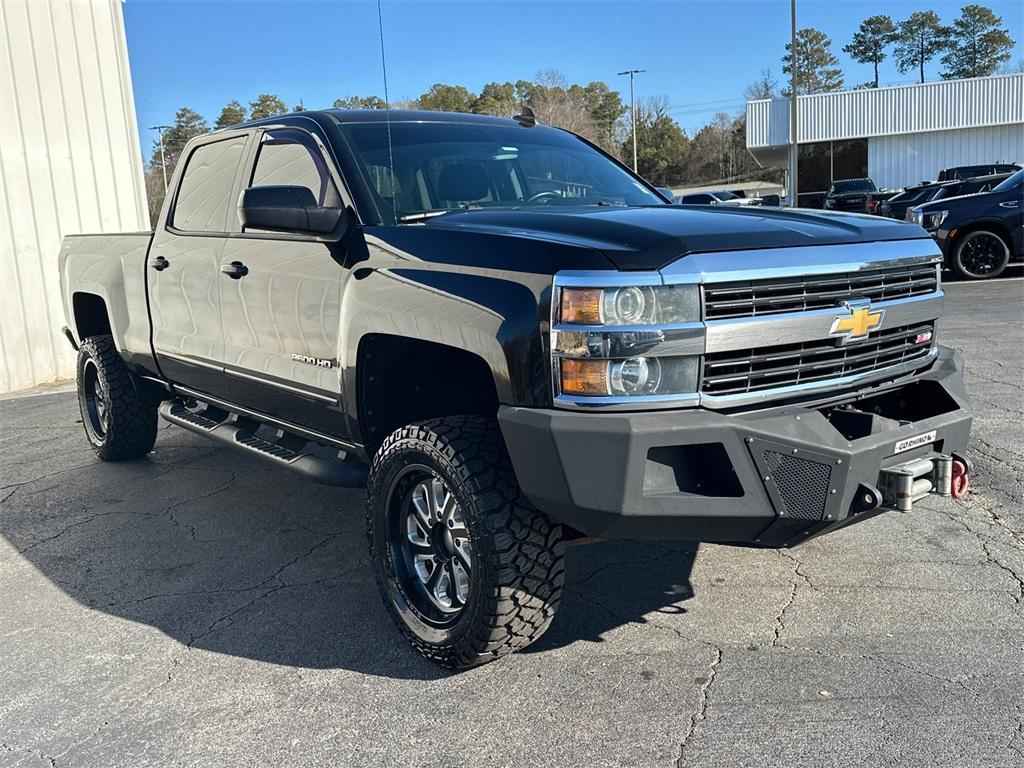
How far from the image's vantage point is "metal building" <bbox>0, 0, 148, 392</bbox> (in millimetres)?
9609

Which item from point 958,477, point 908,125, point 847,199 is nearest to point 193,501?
point 958,477

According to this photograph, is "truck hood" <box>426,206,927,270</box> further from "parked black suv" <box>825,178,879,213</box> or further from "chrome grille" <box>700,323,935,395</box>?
"parked black suv" <box>825,178,879,213</box>

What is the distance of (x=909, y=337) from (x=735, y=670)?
53.4 inches

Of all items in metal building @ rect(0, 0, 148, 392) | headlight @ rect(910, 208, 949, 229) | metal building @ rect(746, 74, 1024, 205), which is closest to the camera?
metal building @ rect(0, 0, 148, 392)

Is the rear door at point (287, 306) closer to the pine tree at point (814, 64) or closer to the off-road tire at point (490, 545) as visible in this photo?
the off-road tire at point (490, 545)

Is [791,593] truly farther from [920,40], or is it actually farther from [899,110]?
[920,40]

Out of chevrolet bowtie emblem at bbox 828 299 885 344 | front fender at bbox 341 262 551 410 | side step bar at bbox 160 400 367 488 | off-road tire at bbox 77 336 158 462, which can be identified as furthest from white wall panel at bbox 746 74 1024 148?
front fender at bbox 341 262 551 410

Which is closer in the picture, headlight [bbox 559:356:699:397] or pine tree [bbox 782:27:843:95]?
headlight [bbox 559:356:699:397]

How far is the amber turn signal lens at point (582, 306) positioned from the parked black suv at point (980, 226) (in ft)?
38.5

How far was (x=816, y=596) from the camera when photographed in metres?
3.68

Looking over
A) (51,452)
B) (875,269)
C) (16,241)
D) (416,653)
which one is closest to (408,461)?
(416,653)

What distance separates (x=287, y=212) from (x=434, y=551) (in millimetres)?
1351

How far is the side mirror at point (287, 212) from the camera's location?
136 inches

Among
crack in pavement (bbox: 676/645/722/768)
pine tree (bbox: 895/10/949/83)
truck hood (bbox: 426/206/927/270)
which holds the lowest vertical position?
crack in pavement (bbox: 676/645/722/768)
